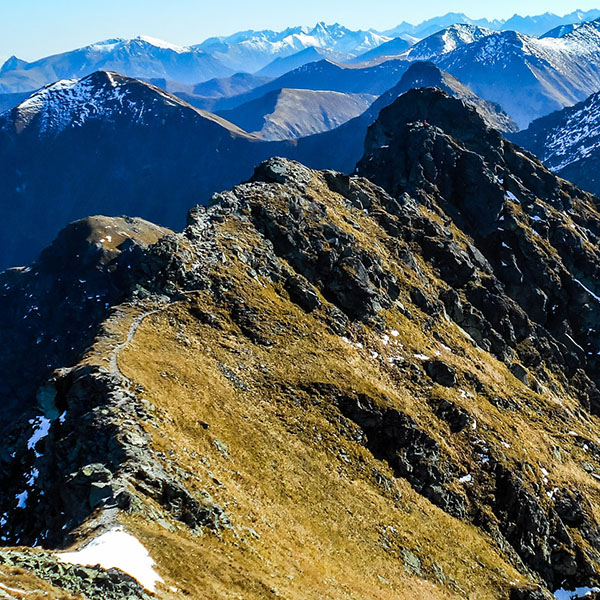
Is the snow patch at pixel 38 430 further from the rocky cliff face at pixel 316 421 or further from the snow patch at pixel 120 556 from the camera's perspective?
the snow patch at pixel 120 556

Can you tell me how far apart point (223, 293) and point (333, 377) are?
1518 centimetres

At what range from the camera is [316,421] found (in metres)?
51.6

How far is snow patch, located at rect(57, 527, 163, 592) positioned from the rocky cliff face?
0.68 metres

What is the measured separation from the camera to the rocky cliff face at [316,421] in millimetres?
33281

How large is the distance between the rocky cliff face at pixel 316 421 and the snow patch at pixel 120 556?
Answer: 0.68 m

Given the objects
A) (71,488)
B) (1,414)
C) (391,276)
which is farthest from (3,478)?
(1,414)

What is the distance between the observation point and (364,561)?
132 ft

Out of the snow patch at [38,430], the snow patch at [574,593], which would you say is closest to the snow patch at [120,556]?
the snow patch at [38,430]

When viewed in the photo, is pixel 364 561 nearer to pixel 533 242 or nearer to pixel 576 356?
pixel 576 356

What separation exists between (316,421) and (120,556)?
27498 millimetres

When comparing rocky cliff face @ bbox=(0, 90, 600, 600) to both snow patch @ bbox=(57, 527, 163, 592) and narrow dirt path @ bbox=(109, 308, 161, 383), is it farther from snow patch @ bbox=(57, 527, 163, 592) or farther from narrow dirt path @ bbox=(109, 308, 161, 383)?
snow patch @ bbox=(57, 527, 163, 592)

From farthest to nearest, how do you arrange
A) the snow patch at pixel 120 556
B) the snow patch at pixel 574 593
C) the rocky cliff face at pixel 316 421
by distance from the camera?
the snow patch at pixel 574 593 → the rocky cliff face at pixel 316 421 → the snow patch at pixel 120 556

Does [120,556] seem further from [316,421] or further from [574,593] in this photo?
[574,593]

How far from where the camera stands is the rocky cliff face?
33281 millimetres
